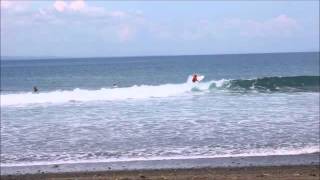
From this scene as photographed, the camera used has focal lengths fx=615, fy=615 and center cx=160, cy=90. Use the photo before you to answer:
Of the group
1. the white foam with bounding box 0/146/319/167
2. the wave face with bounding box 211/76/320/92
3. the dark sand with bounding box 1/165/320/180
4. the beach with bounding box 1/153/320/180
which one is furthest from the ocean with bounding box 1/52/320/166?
the wave face with bounding box 211/76/320/92

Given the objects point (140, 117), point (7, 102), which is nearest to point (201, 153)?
point (140, 117)

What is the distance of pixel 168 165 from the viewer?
40.5 feet

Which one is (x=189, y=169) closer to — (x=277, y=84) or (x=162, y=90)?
(x=162, y=90)

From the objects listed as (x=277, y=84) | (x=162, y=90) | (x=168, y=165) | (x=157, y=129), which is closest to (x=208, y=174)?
(x=168, y=165)

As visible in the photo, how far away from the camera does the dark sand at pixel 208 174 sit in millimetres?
10445

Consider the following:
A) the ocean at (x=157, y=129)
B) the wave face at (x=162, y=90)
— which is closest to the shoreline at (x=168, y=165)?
the ocean at (x=157, y=129)

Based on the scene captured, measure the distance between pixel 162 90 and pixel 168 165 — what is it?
2405 cm

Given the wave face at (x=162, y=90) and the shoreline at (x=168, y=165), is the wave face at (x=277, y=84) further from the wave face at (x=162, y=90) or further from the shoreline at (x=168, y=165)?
the shoreline at (x=168, y=165)

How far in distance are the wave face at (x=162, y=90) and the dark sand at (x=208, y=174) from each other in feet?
63.4

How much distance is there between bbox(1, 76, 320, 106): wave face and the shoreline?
59.3 ft

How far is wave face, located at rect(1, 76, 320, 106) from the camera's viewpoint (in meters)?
32.0

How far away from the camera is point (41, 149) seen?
1473cm

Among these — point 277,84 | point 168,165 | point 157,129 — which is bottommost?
point 168,165

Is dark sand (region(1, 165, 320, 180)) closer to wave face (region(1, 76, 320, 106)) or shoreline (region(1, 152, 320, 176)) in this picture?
shoreline (region(1, 152, 320, 176))
